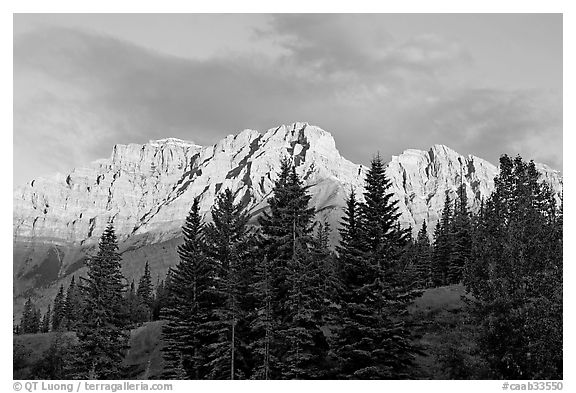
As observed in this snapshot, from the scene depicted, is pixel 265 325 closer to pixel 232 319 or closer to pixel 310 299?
pixel 310 299

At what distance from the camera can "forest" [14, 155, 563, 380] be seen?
89.2 feet

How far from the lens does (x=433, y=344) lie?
4222 cm

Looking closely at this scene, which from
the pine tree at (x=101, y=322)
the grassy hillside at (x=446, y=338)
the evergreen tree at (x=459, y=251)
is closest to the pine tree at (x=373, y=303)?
the grassy hillside at (x=446, y=338)

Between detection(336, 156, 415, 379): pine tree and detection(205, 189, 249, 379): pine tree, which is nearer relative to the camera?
detection(336, 156, 415, 379): pine tree

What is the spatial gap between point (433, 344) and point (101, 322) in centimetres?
2756

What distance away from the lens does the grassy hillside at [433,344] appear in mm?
32469

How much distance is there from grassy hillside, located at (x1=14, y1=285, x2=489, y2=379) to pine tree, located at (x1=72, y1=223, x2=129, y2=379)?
865cm

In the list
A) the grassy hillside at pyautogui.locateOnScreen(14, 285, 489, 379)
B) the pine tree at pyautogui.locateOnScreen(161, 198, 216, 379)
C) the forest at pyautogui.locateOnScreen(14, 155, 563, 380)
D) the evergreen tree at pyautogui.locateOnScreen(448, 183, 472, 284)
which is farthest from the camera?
the evergreen tree at pyautogui.locateOnScreen(448, 183, 472, 284)

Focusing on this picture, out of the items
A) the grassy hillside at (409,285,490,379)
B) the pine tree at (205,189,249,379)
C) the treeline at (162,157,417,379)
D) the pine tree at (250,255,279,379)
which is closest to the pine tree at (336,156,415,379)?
the treeline at (162,157,417,379)

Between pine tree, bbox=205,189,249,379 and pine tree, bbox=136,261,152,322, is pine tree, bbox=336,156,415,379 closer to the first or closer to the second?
pine tree, bbox=205,189,249,379

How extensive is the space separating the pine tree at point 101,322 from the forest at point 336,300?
4.8 inches
